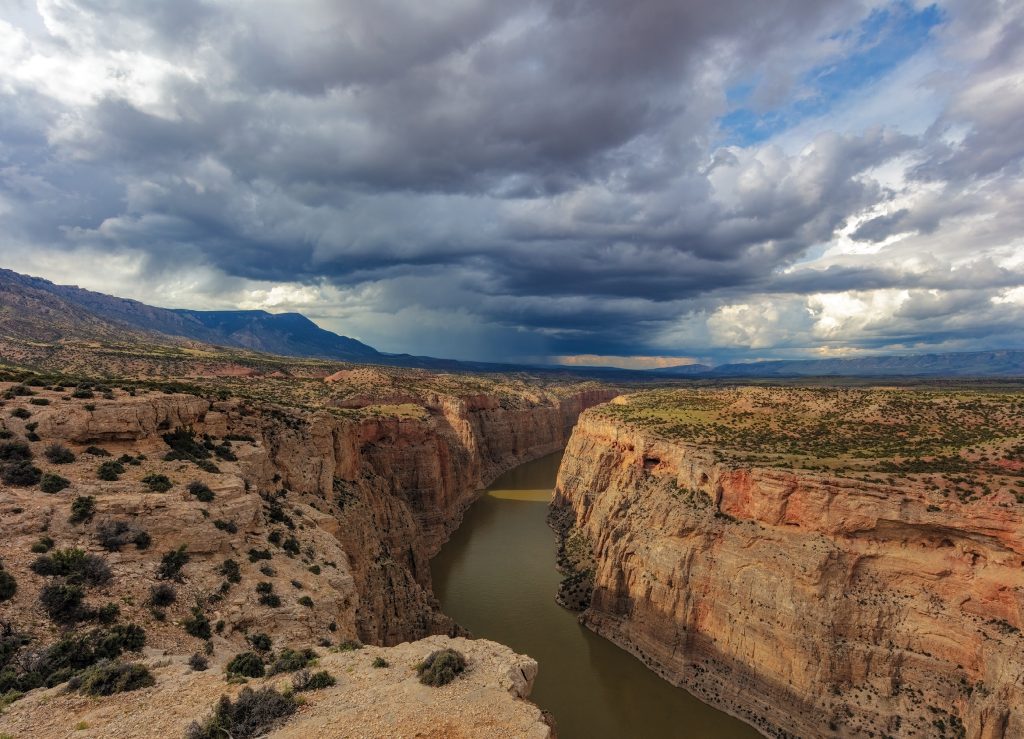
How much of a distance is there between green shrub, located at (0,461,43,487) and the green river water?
26205 mm

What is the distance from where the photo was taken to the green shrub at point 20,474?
16094 millimetres

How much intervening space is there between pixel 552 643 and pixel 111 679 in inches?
1128

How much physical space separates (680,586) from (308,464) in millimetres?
24400

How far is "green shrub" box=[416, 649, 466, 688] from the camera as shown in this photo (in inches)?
497

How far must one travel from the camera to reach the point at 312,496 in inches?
1096

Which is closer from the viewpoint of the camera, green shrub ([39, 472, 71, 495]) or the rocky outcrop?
the rocky outcrop

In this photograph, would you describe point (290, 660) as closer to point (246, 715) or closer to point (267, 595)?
point (246, 715)

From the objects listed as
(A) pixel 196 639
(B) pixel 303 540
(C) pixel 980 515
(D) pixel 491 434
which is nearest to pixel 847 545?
(C) pixel 980 515

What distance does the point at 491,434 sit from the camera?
90188mm

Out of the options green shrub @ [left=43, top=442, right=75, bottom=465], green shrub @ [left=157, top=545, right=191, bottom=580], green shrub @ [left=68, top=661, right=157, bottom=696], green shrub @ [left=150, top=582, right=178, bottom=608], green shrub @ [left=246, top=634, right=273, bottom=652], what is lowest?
green shrub @ [left=246, top=634, right=273, bottom=652]

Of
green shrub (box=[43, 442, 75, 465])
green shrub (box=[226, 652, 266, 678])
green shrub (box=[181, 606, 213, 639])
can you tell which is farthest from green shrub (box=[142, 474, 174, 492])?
green shrub (box=[226, 652, 266, 678])

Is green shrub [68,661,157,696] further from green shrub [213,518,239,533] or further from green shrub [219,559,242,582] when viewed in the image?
green shrub [213,518,239,533]

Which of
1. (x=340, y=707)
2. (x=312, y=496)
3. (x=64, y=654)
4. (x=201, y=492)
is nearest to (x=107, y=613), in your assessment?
(x=64, y=654)

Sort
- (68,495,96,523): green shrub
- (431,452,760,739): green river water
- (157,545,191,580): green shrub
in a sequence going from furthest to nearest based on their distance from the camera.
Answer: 1. (431,452,760,739): green river water
2. (68,495,96,523): green shrub
3. (157,545,191,580): green shrub
